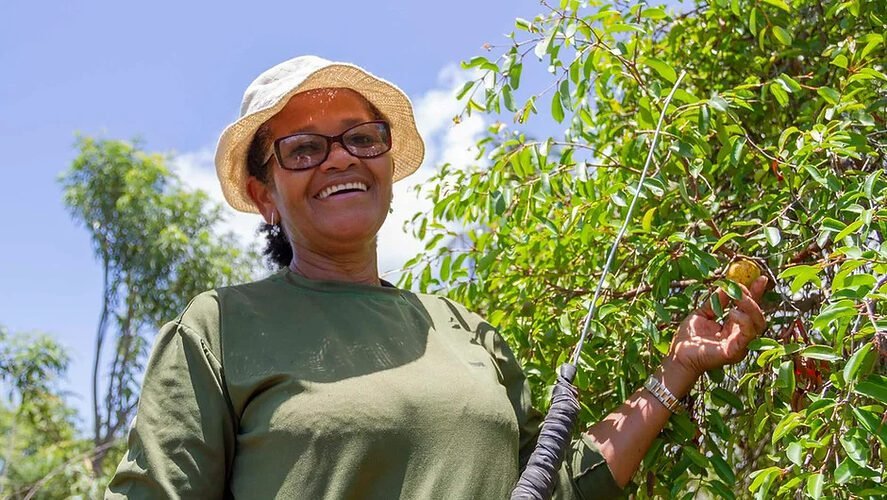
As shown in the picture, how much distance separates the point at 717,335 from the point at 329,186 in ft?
2.78

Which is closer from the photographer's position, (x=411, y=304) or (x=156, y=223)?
(x=411, y=304)

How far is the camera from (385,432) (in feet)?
5.65

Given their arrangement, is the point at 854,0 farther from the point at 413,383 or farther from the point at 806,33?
the point at 413,383

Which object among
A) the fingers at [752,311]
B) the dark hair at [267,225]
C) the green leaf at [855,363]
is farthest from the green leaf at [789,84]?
the dark hair at [267,225]

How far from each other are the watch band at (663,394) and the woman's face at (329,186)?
0.66m

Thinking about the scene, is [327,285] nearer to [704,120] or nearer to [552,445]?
[552,445]

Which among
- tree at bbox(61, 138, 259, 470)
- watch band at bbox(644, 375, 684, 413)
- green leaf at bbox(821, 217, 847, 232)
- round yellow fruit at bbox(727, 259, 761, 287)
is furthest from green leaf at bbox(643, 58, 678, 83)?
tree at bbox(61, 138, 259, 470)

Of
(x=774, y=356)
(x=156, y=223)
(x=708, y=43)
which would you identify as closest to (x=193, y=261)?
(x=156, y=223)

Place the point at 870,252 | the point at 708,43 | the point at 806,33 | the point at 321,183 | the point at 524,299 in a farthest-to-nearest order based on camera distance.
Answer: the point at 708,43 → the point at 806,33 → the point at 524,299 → the point at 321,183 → the point at 870,252

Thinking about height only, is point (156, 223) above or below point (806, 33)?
below

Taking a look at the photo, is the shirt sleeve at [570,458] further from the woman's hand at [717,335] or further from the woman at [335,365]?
the woman's hand at [717,335]

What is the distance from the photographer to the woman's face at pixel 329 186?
199 centimetres

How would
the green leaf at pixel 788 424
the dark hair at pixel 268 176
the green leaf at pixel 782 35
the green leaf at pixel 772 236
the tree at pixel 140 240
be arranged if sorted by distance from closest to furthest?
the green leaf at pixel 788 424 < the green leaf at pixel 772 236 < the dark hair at pixel 268 176 < the green leaf at pixel 782 35 < the tree at pixel 140 240

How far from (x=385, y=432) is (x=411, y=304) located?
428 mm
